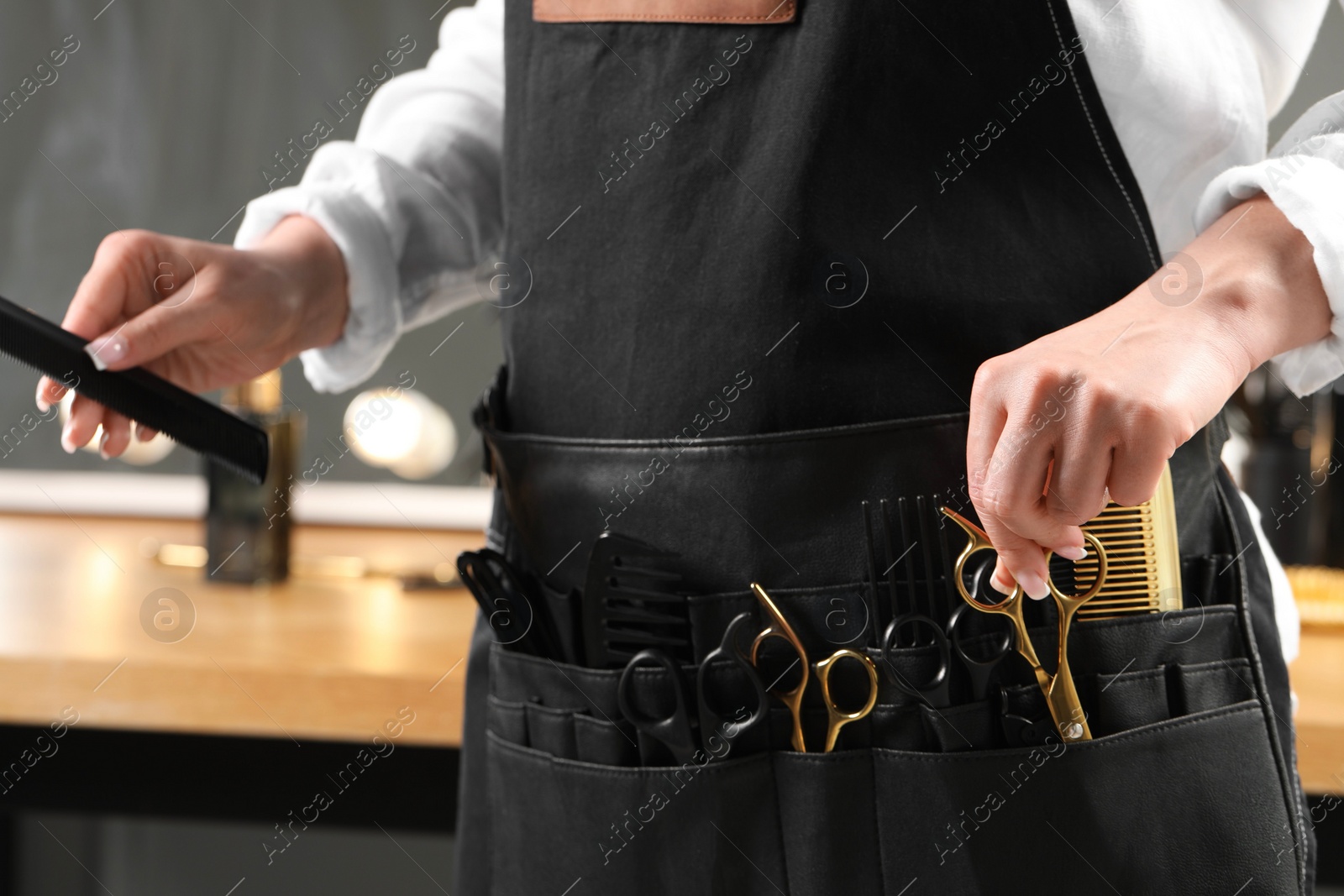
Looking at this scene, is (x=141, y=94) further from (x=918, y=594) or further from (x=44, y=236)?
(x=918, y=594)

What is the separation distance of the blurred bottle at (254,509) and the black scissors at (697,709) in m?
0.72

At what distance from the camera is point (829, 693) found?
48cm

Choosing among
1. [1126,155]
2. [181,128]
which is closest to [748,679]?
[1126,155]

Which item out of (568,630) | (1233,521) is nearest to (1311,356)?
(1233,521)

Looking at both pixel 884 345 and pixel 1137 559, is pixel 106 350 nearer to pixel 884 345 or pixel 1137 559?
pixel 884 345

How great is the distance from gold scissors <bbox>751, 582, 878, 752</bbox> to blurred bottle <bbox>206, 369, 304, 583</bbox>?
2.53ft

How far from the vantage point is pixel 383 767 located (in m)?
0.91

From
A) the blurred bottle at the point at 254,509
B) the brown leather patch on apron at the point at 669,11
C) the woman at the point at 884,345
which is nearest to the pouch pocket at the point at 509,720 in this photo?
the woman at the point at 884,345

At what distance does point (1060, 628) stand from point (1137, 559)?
0.14 feet

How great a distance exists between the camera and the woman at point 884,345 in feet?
1.46

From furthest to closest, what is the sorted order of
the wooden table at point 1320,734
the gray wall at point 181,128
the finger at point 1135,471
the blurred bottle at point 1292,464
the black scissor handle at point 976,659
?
the gray wall at point 181,128 → the blurred bottle at point 1292,464 → the wooden table at point 1320,734 → the black scissor handle at point 976,659 → the finger at point 1135,471

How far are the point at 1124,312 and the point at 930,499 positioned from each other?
0.12 metres

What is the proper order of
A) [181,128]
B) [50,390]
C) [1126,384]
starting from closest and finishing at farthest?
1. [1126,384]
2. [50,390]
3. [181,128]

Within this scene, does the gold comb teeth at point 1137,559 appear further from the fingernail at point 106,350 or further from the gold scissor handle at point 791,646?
the fingernail at point 106,350
